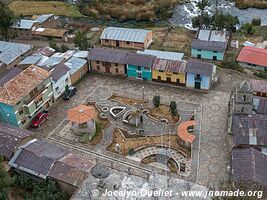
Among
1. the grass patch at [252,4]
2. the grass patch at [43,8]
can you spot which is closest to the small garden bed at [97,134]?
the grass patch at [43,8]

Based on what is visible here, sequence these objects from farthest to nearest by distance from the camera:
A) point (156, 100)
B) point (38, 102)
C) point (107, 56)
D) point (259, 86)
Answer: point (107, 56)
point (259, 86)
point (156, 100)
point (38, 102)

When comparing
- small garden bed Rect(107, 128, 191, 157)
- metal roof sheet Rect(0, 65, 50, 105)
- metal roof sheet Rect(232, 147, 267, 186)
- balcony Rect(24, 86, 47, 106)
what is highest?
metal roof sheet Rect(0, 65, 50, 105)

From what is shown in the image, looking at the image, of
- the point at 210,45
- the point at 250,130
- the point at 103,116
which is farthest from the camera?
the point at 210,45

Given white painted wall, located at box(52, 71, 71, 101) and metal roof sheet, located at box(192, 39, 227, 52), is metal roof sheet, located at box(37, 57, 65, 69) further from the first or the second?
metal roof sheet, located at box(192, 39, 227, 52)

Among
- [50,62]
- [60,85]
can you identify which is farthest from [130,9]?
[60,85]

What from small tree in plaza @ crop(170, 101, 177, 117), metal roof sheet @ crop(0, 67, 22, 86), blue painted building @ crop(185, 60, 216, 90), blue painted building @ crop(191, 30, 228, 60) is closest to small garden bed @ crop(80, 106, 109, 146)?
small tree in plaza @ crop(170, 101, 177, 117)

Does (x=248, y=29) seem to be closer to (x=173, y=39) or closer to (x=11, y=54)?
(x=173, y=39)

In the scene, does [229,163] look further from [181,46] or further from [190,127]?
[181,46]
